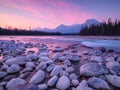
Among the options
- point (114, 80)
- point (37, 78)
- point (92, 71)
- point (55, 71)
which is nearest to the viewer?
point (114, 80)

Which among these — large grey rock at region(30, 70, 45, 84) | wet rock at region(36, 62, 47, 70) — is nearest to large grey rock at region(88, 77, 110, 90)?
large grey rock at region(30, 70, 45, 84)

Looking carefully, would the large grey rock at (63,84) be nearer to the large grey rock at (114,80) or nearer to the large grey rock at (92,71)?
the large grey rock at (92,71)

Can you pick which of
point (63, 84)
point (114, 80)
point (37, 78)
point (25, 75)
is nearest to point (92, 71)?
point (114, 80)

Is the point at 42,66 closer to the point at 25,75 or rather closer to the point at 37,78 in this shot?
the point at 25,75

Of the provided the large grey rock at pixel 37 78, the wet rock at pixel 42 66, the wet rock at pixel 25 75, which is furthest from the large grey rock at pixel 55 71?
the wet rock at pixel 25 75

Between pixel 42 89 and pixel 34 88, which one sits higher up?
pixel 34 88

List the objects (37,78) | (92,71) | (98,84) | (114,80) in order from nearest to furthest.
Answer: (98,84) < (114,80) < (37,78) < (92,71)

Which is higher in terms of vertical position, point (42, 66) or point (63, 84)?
point (42, 66)


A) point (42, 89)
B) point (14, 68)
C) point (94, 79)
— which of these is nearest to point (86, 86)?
point (94, 79)

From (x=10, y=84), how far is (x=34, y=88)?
0.72 m

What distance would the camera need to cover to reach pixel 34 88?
232cm

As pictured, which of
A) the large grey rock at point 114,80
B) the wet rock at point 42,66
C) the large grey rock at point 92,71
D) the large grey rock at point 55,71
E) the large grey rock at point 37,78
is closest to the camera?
the large grey rock at point 114,80

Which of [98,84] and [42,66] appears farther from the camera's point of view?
[42,66]

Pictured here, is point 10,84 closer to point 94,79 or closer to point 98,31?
point 94,79
